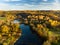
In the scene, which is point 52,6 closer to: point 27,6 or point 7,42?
point 27,6

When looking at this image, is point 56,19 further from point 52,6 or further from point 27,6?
point 27,6

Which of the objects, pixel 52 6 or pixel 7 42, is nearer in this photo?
pixel 7 42

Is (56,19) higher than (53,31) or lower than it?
higher

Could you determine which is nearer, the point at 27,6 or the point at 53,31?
the point at 53,31

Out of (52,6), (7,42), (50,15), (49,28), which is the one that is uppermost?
(52,6)

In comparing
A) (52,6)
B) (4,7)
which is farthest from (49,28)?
(4,7)

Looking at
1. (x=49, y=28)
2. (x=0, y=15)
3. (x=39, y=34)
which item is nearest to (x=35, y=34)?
(x=39, y=34)
